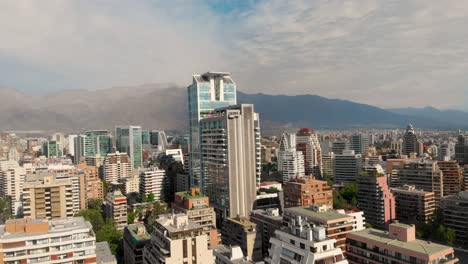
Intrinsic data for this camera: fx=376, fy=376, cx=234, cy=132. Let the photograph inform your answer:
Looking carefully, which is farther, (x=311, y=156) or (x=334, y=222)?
(x=311, y=156)

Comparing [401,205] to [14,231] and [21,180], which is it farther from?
[21,180]

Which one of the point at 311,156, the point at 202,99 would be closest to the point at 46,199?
the point at 202,99

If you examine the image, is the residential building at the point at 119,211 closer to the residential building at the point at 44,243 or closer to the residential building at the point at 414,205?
the residential building at the point at 44,243

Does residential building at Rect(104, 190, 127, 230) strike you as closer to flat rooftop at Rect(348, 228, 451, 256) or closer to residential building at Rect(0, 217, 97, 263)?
residential building at Rect(0, 217, 97, 263)

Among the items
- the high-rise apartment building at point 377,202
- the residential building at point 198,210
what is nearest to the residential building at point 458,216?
the high-rise apartment building at point 377,202

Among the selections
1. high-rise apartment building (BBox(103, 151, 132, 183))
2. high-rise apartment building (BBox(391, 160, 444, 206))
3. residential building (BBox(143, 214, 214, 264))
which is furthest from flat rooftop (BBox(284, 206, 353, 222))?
high-rise apartment building (BBox(103, 151, 132, 183))

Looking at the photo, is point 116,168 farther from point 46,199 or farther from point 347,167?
point 347,167

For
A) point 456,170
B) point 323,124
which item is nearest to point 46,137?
point 456,170
